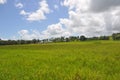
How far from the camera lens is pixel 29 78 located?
1319 centimetres

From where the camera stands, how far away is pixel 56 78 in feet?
42.7

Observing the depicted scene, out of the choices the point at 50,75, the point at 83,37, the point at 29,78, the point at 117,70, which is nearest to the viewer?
A: the point at 29,78

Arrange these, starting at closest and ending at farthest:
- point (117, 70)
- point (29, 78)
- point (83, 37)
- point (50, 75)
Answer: point (29, 78) < point (50, 75) < point (117, 70) < point (83, 37)

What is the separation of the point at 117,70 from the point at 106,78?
3.52 metres

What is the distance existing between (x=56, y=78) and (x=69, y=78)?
0.90 metres

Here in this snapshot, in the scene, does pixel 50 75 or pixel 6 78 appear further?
pixel 50 75

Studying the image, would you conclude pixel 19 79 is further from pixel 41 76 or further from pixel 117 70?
pixel 117 70

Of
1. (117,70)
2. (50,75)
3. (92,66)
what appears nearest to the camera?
(50,75)

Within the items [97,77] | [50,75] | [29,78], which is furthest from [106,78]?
[29,78]

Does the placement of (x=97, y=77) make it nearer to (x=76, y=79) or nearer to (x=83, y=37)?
(x=76, y=79)

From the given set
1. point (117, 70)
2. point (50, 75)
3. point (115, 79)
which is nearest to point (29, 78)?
point (50, 75)

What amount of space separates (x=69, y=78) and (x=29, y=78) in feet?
7.92

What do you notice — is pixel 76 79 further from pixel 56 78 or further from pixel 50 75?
pixel 50 75

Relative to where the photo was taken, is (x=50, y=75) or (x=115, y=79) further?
(x=50, y=75)
